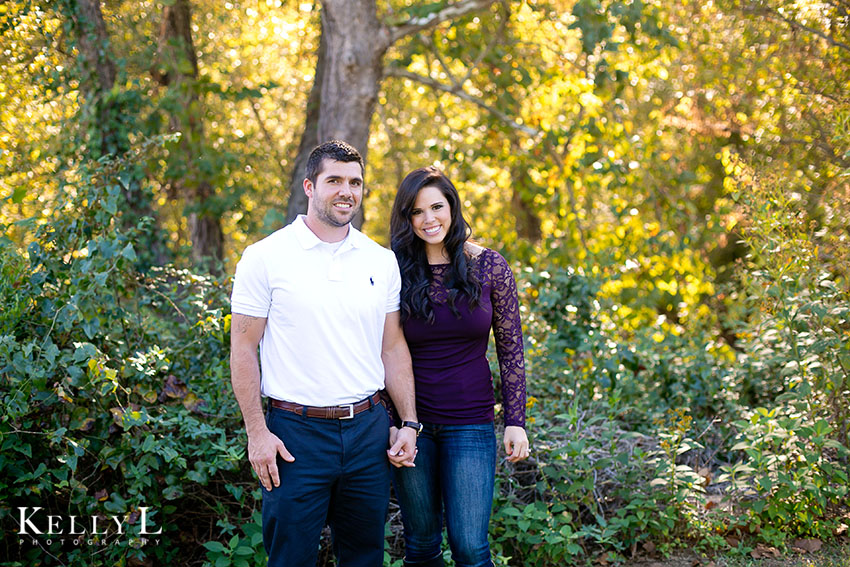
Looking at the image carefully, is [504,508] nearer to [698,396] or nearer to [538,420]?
[538,420]

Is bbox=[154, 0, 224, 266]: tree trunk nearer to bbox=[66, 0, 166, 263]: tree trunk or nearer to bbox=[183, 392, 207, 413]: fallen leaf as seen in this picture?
bbox=[66, 0, 166, 263]: tree trunk

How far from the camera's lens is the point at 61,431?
3273mm

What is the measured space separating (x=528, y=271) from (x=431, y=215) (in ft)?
8.21

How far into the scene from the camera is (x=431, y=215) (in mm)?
3129

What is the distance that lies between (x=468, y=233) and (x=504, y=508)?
1.45 m

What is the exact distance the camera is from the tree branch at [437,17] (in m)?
6.30

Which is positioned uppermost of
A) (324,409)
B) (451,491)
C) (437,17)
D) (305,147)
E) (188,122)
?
(437,17)

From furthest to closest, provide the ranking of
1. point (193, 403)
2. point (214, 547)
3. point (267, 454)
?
point (193, 403) → point (214, 547) → point (267, 454)

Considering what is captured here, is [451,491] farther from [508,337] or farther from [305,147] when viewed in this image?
[305,147]

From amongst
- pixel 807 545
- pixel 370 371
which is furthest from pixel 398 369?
pixel 807 545

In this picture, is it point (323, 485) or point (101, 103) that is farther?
point (101, 103)

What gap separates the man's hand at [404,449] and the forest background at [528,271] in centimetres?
98

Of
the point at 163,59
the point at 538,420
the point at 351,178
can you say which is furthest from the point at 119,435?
the point at 163,59

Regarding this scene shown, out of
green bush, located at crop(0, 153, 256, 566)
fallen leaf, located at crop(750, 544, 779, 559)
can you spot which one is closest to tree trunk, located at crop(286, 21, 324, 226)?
green bush, located at crop(0, 153, 256, 566)
